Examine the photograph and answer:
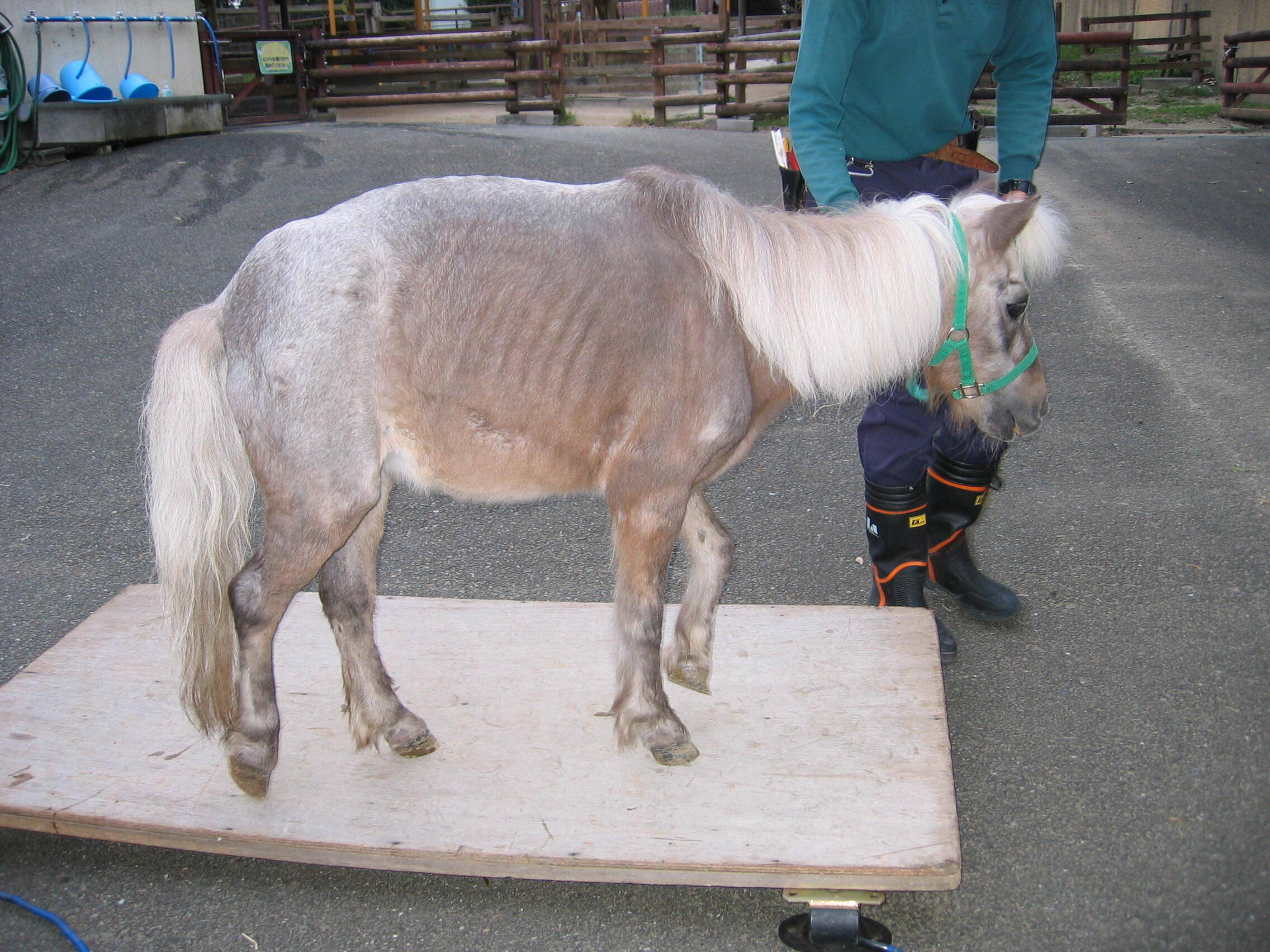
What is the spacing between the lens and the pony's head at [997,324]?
250 cm

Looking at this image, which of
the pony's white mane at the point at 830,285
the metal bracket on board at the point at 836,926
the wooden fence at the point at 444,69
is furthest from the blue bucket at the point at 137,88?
the metal bracket on board at the point at 836,926

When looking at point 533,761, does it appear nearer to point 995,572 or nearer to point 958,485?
point 958,485

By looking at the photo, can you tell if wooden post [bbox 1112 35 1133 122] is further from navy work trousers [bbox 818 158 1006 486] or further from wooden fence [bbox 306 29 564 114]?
navy work trousers [bbox 818 158 1006 486]

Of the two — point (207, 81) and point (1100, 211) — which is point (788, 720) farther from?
point (207, 81)

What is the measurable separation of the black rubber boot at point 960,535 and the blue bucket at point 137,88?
10146mm

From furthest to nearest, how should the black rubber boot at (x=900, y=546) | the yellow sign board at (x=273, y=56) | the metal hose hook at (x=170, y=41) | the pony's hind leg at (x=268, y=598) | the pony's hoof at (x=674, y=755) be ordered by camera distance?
the yellow sign board at (x=273, y=56) → the metal hose hook at (x=170, y=41) → the black rubber boot at (x=900, y=546) → the pony's hoof at (x=674, y=755) → the pony's hind leg at (x=268, y=598)

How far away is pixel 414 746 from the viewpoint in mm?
2529

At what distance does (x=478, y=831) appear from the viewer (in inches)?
88.5

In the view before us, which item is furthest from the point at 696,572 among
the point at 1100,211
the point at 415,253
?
the point at 1100,211

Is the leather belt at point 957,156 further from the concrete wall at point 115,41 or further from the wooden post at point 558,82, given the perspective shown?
the wooden post at point 558,82

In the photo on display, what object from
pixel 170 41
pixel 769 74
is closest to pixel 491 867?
pixel 170 41

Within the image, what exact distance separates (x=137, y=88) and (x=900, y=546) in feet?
33.8

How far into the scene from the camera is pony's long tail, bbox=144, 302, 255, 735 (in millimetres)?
2357

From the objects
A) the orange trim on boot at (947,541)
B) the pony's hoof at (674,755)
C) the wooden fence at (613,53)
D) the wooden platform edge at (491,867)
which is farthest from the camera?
the wooden fence at (613,53)
